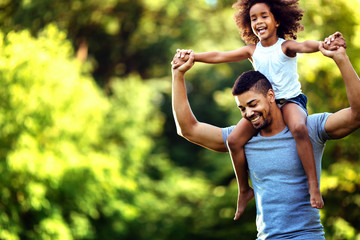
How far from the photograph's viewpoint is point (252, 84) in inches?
98.7

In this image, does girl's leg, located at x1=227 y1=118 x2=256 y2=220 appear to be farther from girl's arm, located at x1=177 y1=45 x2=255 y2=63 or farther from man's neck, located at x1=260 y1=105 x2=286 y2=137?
girl's arm, located at x1=177 y1=45 x2=255 y2=63

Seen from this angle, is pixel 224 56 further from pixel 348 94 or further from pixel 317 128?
pixel 348 94

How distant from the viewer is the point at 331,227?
1082 cm

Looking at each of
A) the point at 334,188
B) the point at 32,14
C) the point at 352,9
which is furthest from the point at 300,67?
the point at 32,14

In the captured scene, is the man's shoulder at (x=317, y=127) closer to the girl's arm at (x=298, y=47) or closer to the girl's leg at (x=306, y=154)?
the girl's leg at (x=306, y=154)

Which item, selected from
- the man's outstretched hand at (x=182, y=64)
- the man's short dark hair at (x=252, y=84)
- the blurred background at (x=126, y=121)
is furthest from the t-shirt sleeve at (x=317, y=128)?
the blurred background at (x=126, y=121)

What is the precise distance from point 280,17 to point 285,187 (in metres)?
0.88

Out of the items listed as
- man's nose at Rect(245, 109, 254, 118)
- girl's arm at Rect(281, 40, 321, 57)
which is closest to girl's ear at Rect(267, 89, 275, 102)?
man's nose at Rect(245, 109, 254, 118)

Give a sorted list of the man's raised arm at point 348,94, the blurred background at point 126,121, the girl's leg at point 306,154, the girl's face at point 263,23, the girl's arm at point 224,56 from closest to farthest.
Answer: the man's raised arm at point 348,94 → the girl's leg at point 306,154 → the girl's face at point 263,23 → the girl's arm at point 224,56 → the blurred background at point 126,121

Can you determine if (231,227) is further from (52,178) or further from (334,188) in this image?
(52,178)

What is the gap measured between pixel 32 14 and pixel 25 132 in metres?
5.21

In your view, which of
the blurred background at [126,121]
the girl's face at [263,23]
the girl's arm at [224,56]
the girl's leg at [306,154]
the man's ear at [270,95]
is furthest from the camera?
the blurred background at [126,121]

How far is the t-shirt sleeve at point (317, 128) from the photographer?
2488 millimetres

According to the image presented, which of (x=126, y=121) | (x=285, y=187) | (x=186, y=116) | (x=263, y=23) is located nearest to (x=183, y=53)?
(x=186, y=116)
